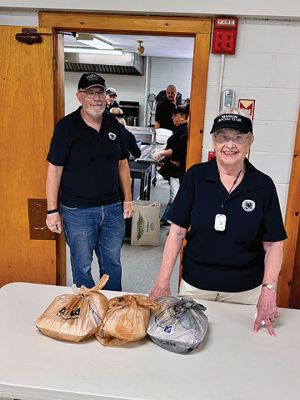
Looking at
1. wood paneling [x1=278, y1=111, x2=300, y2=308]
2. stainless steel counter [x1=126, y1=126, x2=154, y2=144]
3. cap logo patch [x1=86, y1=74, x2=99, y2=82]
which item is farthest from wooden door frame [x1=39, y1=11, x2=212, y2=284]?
stainless steel counter [x1=126, y1=126, x2=154, y2=144]

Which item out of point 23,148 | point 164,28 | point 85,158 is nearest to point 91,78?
point 85,158

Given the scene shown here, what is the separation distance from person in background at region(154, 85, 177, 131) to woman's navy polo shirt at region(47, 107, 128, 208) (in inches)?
162

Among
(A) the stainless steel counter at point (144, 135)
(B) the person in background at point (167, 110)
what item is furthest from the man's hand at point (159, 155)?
(A) the stainless steel counter at point (144, 135)

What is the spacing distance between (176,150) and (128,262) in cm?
129

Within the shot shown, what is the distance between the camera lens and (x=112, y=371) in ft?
3.78

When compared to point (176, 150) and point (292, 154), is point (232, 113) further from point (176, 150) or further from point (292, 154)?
point (176, 150)

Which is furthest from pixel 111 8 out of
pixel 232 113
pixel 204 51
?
pixel 232 113

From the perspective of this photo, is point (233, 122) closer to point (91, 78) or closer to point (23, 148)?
point (91, 78)

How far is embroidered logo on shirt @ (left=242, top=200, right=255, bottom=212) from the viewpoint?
156 cm

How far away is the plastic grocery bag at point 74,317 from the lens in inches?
49.3

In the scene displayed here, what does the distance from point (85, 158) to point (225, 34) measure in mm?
1107

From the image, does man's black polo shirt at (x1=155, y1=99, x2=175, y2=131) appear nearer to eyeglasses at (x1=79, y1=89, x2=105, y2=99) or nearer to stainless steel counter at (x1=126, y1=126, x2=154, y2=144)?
stainless steel counter at (x1=126, y1=126, x2=154, y2=144)

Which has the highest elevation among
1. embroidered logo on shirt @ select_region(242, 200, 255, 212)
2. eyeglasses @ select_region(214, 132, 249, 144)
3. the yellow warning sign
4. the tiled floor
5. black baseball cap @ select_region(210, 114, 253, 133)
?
the yellow warning sign

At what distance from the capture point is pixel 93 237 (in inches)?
99.3
